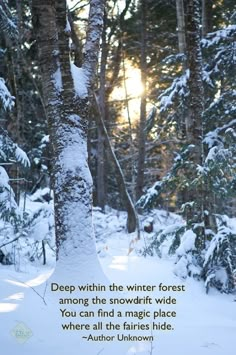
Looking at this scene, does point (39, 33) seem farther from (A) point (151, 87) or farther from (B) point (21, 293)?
(A) point (151, 87)

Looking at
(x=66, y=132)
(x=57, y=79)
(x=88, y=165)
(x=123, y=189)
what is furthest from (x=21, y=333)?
(x=123, y=189)

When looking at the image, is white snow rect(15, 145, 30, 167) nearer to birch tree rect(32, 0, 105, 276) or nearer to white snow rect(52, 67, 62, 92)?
birch tree rect(32, 0, 105, 276)

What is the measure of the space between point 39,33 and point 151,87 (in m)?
11.6

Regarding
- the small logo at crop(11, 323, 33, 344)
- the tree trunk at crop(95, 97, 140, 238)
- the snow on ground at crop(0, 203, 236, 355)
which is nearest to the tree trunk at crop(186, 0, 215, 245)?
the snow on ground at crop(0, 203, 236, 355)

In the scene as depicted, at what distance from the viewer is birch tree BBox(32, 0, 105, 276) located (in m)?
4.57

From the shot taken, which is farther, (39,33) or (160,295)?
(160,295)

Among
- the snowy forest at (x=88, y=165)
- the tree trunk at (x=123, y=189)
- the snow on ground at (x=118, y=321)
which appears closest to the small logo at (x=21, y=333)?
the snow on ground at (x=118, y=321)

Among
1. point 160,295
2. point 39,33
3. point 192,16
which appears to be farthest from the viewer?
point 192,16

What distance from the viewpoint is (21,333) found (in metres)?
3.35

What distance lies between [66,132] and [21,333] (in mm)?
2354

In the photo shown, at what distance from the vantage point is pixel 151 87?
1596 centimetres

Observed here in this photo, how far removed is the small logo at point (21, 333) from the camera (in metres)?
3.26

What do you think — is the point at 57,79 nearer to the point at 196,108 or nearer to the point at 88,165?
the point at 88,165

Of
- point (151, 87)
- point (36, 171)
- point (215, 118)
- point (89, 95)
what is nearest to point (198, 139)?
point (215, 118)
